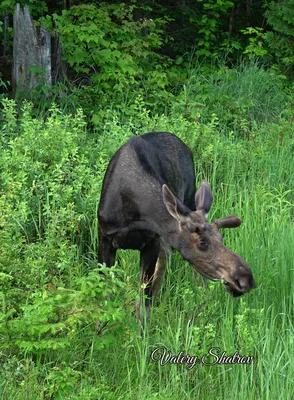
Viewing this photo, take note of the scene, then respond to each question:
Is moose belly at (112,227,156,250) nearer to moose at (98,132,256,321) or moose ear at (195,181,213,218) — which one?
moose at (98,132,256,321)

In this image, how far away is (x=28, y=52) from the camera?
10883mm

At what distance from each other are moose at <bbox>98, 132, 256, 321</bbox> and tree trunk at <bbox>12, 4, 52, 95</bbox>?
4.22m

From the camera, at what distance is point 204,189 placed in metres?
5.85

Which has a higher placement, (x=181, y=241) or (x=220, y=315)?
(x=181, y=241)

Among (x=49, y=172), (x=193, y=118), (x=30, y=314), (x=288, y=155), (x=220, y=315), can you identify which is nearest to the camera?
(x=30, y=314)

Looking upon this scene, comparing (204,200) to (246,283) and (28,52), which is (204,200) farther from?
(28,52)

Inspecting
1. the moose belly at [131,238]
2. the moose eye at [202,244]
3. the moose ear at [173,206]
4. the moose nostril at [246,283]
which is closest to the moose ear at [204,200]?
the moose ear at [173,206]

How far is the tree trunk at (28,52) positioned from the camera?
425 inches

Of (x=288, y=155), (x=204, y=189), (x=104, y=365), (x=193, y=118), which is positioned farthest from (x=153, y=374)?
(x=193, y=118)

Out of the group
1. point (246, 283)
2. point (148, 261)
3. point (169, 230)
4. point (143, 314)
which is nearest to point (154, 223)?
point (169, 230)

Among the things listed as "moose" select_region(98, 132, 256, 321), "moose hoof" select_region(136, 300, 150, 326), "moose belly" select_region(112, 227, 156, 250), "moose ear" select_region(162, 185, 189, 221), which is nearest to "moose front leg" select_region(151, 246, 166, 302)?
"moose" select_region(98, 132, 256, 321)

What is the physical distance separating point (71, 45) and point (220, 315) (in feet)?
21.9

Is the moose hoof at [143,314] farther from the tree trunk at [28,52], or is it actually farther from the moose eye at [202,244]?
the tree trunk at [28,52]

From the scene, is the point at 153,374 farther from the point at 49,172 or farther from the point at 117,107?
the point at 117,107
